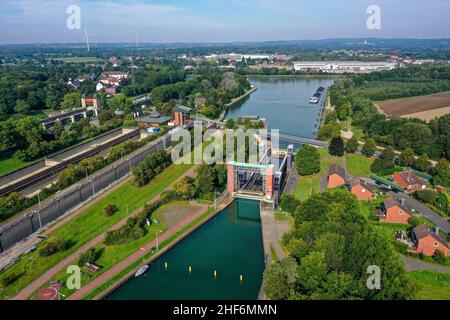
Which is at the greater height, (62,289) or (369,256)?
(369,256)

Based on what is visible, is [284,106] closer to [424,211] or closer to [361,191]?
[361,191]

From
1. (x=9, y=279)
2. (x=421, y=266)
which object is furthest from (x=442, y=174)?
Result: (x=9, y=279)

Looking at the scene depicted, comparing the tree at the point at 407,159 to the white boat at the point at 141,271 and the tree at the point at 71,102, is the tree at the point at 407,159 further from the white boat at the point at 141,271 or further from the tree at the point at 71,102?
the tree at the point at 71,102

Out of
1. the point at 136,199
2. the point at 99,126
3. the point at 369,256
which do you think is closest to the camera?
the point at 369,256

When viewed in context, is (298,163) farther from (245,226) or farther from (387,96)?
(387,96)

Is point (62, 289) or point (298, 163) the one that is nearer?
point (62, 289)

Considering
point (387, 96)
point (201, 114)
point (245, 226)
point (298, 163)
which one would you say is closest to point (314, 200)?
point (245, 226)

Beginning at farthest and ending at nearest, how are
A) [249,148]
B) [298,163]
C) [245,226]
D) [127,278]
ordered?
[249,148] < [298,163] < [245,226] < [127,278]

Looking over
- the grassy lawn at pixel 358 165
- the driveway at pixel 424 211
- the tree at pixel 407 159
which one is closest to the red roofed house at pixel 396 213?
the driveway at pixel 424 211
